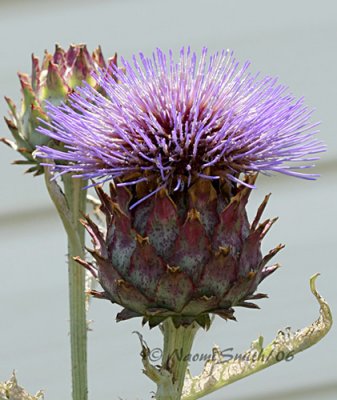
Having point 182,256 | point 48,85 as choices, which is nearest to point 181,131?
point 182,256

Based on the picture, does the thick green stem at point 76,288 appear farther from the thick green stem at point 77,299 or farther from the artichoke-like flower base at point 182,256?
the artichoke-like flower base at point 182,256

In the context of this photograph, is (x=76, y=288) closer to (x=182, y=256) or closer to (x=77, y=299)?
(x=77, y=299)

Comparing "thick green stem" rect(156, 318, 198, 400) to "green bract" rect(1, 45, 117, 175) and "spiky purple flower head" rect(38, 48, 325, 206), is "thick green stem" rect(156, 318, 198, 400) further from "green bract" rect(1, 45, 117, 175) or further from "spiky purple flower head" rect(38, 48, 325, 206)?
"green bract" rect(1, 45, 117, 175)

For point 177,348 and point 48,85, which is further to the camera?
point 48,85

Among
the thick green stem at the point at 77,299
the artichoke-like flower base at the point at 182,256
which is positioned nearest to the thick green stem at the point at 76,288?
the thick green stem at the point at 77,299

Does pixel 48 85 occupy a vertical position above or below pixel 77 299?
above

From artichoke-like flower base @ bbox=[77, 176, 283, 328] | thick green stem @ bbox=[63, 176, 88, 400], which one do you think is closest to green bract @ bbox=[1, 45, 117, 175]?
thick green stem @ bbox=[63, 176, 88, 400]
